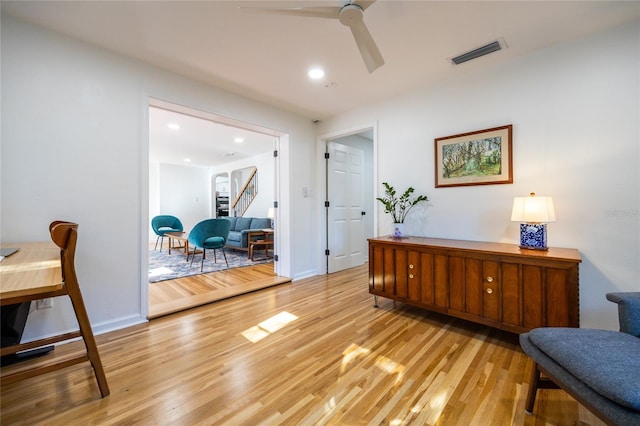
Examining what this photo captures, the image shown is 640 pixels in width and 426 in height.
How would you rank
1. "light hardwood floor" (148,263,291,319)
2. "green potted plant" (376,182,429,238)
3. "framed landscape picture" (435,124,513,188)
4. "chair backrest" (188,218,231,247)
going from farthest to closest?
"chair backrest" (188,218,231,247)
"green potted plant" (376,182,429,238)
"light hardwood floor" (148,263,291,319)
"framed landscape picture" (435,124,513,188)

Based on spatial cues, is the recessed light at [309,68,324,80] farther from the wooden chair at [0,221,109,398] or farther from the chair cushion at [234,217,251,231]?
the chair cushion at [234,217,251,231]

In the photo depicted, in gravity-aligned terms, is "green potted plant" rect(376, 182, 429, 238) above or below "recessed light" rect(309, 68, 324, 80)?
below

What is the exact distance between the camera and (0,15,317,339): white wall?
6.21ft

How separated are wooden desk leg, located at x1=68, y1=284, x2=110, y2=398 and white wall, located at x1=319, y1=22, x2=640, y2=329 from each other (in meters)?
2.98

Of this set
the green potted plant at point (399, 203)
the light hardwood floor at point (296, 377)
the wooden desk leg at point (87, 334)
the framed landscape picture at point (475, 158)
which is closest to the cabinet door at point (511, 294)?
the light hardwood floor at point (296, 377)

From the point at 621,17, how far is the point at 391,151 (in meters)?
1.99

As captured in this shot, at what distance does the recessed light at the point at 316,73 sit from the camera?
2.61 meters

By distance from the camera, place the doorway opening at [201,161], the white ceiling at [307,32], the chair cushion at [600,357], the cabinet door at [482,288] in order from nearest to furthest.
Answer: the chair cushion at [600,357] < the white ceiling at [307,32] < the cabinet door at [482,288] < the doorway opening at [201,161]

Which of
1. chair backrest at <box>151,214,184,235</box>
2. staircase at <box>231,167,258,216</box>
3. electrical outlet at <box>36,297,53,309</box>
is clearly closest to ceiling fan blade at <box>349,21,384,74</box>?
electrical outlet at <box>36,297,53,309</box>

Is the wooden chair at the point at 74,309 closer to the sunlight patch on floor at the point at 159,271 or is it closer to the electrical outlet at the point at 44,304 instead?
the electrical outlet at the point at 44,304

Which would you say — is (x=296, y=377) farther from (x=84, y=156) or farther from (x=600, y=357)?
(x=84, y=156)

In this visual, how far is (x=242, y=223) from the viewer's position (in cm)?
662

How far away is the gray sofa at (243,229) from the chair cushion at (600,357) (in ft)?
16.5

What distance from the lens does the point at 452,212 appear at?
2730 millimetres
